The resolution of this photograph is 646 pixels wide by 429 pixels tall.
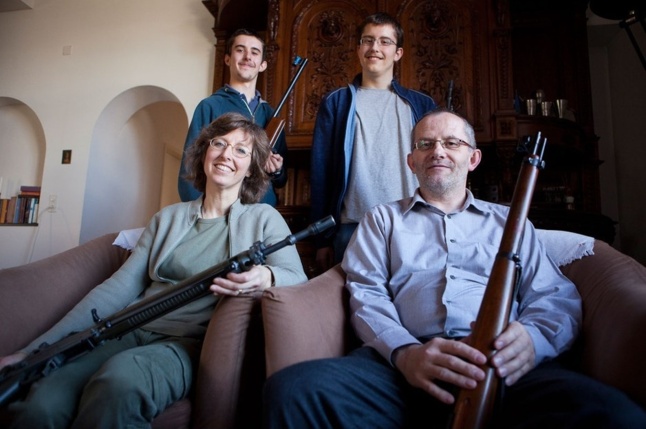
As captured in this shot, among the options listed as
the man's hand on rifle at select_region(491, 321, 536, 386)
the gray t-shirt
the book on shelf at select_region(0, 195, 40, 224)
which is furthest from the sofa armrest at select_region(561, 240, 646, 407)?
the book on shelf at select_region(0, 195, 40, 224)

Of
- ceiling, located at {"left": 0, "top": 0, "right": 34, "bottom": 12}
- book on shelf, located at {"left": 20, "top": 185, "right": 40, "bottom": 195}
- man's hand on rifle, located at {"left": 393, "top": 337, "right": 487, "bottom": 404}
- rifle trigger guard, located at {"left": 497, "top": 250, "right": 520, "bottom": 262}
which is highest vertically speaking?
ceiling, located at {"left": 0, "top": 0, "right": 34, "bottom": 12}

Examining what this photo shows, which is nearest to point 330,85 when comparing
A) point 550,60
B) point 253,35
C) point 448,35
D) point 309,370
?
point 448,35

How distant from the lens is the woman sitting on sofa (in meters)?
0.85

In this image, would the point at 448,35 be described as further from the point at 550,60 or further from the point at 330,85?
the point at 550,60

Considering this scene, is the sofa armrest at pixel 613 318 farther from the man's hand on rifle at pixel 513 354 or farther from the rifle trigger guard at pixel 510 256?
the rifle trigger guard at pixel 510 256

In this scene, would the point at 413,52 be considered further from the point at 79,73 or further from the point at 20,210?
the point at 20,210

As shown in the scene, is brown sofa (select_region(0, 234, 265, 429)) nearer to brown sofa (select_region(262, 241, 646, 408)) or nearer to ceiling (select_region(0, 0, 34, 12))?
brown sofa (select_region(262, 241, 646, 408))

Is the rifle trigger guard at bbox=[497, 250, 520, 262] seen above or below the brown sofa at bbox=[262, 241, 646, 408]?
above

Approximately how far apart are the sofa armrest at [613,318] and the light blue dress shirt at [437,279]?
42mm

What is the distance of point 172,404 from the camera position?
94 centimetres

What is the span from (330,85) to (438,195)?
1.96m

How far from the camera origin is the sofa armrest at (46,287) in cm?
123

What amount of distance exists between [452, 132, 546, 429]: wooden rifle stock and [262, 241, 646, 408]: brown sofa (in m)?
0.24

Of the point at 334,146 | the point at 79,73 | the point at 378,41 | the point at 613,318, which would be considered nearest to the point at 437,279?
the point at 613,318
